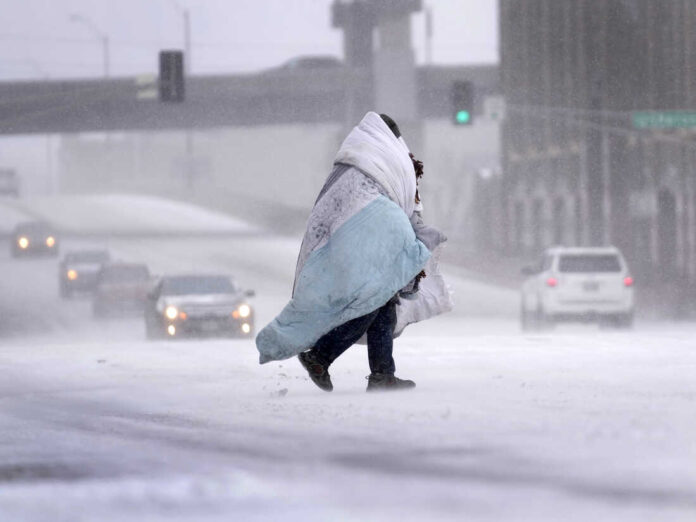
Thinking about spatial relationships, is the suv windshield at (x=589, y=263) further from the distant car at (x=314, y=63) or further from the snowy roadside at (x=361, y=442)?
the distant car at (x=314, y=63)

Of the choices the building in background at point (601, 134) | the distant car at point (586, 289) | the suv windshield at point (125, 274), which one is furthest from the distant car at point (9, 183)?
the distant car at point (586, 289)

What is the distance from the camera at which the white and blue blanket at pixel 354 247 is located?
8734mm

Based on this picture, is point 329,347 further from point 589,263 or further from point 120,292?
point 120,292

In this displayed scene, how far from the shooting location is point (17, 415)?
27.2ft

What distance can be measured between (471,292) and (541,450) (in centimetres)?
4724

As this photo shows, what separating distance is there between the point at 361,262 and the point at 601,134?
197ft

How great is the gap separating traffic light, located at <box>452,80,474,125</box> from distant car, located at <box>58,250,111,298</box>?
13644 mm

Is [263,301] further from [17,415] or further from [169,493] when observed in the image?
[169,493]

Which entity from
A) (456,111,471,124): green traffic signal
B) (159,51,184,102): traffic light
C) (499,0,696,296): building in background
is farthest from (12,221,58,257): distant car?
(456,111,471,124): green traffic signal

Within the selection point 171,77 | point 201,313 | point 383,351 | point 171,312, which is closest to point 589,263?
point 201,313

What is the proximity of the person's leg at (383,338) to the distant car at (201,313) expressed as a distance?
57.5ft

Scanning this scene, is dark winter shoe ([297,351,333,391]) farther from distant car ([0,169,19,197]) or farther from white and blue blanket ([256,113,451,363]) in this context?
distant car ([0,169,19,197])

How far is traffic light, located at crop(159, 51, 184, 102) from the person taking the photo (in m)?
38.1

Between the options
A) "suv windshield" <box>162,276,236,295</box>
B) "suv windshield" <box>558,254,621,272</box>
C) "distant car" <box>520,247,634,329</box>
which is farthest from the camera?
"suv windshield" <box>558,254,621,272</box>
